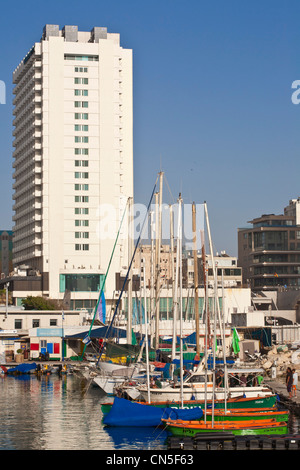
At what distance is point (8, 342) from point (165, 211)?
51372mm

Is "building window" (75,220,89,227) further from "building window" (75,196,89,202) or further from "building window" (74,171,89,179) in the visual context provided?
"building window" (74,171,89,179)

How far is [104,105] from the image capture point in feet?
461

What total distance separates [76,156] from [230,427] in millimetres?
105651

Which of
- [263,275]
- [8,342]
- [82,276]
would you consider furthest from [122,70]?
[8,342]

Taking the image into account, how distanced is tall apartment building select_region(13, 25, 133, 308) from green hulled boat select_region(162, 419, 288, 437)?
9758 centimetres

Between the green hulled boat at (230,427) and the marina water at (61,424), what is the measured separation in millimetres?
1205

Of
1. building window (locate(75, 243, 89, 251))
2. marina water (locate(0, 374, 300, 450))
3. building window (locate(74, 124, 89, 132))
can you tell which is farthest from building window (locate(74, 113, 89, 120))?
marina water (locate(0, 374, 300, 450))

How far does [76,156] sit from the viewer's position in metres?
139

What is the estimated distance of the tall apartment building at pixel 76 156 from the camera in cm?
13750

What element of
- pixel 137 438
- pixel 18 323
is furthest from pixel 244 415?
pixel 18 323

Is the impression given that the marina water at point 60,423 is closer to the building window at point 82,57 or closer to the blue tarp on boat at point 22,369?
the blue tarp on boat at point 22,369

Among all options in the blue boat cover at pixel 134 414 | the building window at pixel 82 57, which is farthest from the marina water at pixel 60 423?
the building window at pixel 82 57
